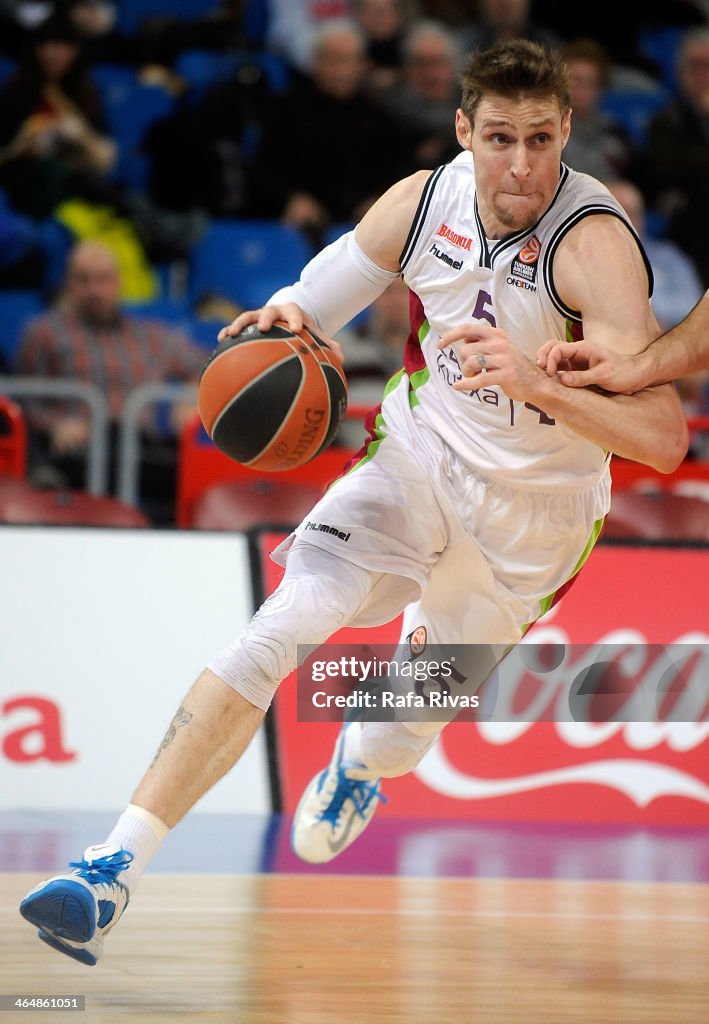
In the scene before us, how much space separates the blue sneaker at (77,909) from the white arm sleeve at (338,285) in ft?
6.12

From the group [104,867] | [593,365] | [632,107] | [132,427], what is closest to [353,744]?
[104,867]

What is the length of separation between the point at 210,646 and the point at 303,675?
46 centimetres

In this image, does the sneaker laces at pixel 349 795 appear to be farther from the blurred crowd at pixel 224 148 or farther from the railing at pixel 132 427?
the blurred crowd at pixel 224 148

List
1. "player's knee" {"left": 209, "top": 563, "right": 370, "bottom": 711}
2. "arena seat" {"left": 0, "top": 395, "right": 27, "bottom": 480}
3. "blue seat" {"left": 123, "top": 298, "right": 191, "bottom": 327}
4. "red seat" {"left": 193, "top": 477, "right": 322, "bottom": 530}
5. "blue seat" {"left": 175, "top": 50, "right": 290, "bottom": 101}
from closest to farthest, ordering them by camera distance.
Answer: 1. "player's knee" {"left": 209, "top": 563, "right": 370, "bottom": 711}
2. "red seat" {"left": 193, "top": 477, "right": 322, "bottom": 530}
3. "arena seat" {"left": 0, "top": 395, "right": 27, "bottom": 480}
4. "blue seat" {"left": 123, "top": 298, "right": 191, "bottom": 327}
5. "blue seat" {"left": 175, "top": 50, "right": 290, "bottom": 101}

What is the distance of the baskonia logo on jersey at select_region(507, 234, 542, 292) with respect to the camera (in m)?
4.31

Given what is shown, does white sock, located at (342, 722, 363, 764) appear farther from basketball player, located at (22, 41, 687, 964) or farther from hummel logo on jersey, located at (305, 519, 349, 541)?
hummel logo on jersey, located at (305, 519, 349, 541)

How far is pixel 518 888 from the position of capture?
5.55 meters

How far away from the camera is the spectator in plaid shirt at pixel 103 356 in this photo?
8.72 m

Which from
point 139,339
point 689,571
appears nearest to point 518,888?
point 689,571

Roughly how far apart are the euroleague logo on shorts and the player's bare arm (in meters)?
1.15

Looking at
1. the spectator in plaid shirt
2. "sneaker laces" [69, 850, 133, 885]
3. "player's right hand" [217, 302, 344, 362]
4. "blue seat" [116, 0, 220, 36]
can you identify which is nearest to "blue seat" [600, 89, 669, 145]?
"blue seat" [116, 0, 220, 36]

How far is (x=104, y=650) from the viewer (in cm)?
681

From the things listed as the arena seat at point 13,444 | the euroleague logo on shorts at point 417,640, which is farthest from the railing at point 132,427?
the euroleague logo on shorts at point 417,640

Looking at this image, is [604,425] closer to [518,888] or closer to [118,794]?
[518,888]
